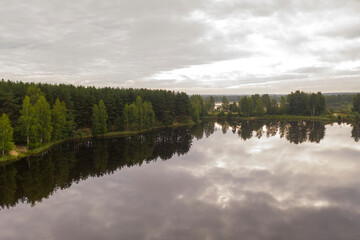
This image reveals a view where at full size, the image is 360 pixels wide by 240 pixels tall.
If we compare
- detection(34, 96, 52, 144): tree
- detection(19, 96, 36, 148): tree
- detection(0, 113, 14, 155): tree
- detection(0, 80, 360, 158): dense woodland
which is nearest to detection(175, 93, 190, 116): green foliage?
detection(0, 80, 360, 158): dense woodland

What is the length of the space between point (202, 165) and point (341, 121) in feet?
462

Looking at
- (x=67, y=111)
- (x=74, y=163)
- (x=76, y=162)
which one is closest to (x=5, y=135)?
(x=74, y=163)

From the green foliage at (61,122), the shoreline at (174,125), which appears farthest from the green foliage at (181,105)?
the green foliage at (61,122)

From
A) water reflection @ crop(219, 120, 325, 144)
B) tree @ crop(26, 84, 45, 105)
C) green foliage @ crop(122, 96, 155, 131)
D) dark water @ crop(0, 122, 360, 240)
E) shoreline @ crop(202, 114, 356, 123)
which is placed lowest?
dark water @ crop(0, 122, 360, 240)

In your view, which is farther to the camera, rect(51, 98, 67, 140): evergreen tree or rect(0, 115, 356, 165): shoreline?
rect(51, 98, 67, 140): evergreen tree

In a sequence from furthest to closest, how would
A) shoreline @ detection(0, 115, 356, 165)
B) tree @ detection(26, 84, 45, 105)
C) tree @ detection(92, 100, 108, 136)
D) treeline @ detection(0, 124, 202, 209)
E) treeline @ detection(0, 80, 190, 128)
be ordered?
tree @ detection(92, 100, 108, 136), tree @ detection(26, 84, 45, 105), treeline @ detection(0, 80, 190, 128), shoreline @ detection(0, 115, 356, 165), treeline @ detection(0, 124, 202, 209)

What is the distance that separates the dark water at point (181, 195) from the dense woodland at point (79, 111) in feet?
27.5

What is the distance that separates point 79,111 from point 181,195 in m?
65.9

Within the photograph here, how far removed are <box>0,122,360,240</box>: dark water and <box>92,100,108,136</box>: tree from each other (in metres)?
20.3

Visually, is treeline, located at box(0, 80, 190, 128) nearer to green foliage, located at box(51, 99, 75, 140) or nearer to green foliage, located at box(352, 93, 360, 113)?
green foliage, located at box(51, 99, 75, 140)

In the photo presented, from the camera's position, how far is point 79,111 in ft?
288

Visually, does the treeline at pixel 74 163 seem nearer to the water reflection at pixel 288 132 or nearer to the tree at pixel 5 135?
the tree at pixel 5 135

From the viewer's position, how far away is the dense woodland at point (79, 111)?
5988 centimetres

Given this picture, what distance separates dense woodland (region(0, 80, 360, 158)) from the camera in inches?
2357
